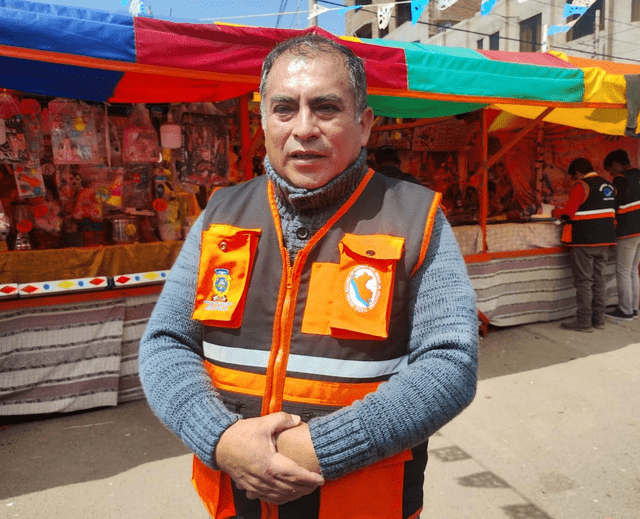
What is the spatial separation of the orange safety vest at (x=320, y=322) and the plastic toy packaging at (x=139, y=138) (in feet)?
10.3

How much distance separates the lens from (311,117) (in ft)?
3.76

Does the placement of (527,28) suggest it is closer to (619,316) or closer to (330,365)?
(619,316)

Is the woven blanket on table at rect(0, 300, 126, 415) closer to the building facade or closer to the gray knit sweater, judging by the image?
the gray knit sweater

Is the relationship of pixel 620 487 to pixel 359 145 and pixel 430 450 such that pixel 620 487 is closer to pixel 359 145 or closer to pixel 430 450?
pixel 430 450

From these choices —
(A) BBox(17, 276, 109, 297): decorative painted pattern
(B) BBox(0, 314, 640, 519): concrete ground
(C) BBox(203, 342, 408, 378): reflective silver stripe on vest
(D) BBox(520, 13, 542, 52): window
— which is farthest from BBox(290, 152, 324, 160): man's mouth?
(D) BBox(520, 13, 542, 52): window

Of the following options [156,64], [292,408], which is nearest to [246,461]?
[292,408]

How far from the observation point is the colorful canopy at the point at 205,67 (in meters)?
2.52

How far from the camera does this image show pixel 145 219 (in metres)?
4.41

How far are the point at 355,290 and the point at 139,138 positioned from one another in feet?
11.4

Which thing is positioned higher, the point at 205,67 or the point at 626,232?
the point at 205,67

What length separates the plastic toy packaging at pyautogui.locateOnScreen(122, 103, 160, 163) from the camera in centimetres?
403

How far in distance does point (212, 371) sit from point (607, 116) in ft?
19.4

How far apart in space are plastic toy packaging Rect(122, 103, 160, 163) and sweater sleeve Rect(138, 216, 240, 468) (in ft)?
10.00

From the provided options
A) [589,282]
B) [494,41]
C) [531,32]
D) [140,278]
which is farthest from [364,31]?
[140,278]
